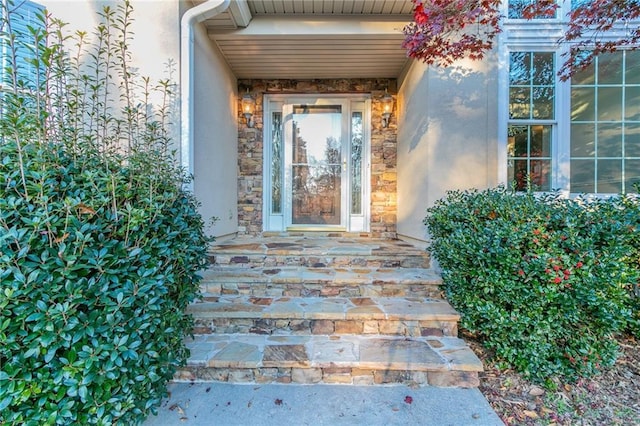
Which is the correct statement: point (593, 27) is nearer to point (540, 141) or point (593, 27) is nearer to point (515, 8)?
point (515, 8)

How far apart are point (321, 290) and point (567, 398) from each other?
190 centimetres

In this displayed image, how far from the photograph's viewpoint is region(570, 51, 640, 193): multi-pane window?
3326mm

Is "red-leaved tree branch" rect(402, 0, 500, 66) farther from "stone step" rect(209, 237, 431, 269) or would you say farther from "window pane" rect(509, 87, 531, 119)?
"stone step" rect(209, 237, 431, 269)

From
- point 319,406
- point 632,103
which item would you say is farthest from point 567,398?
point 632,103

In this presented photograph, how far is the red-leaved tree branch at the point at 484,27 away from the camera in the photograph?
248cm

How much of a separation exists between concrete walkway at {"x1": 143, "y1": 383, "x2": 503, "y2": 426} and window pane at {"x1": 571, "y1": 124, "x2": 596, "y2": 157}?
312cm

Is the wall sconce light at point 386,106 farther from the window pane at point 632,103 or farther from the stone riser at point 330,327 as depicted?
the stone riser at point 330,327

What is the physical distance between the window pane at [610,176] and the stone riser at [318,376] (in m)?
3.02

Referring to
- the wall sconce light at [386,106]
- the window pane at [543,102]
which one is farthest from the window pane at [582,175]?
the wall sconce light at [386,106]

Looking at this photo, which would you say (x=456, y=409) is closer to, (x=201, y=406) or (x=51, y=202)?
(x=201, y=406)

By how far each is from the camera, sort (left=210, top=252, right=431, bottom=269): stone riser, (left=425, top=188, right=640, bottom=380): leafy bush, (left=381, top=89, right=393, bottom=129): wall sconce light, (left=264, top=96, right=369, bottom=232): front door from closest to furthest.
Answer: (left=425, top=188, right=640, bottom=380): leafy bush, (left=210, top=252, right=431, bottom=269): stone riser, (left=381, top=89, right=393, bottom=129): wall sconce light, (left=264, top=96, right=369, bottom=232): front door

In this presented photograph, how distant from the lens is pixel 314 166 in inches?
188

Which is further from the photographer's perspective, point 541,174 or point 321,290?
point 541,174

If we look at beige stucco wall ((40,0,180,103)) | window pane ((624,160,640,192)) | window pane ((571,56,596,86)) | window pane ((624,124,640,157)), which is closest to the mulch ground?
window pane ((624,160,640,192))
